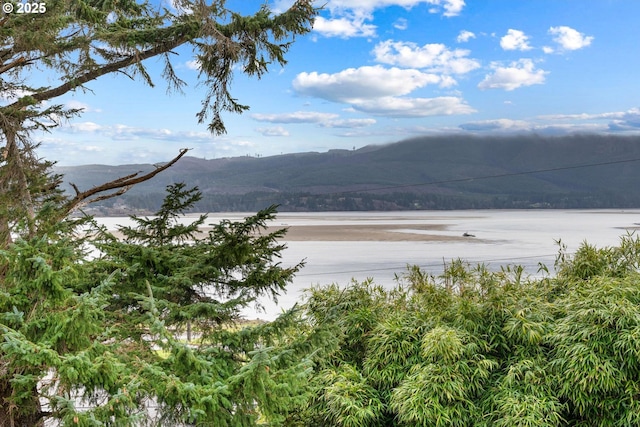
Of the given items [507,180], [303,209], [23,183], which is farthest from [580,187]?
[23,183]

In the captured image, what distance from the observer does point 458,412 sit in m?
4.36

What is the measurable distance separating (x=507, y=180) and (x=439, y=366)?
48501 millimetres

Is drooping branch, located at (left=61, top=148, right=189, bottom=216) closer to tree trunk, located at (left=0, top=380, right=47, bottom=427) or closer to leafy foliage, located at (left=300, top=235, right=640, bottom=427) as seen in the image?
tree trunk, located at (left=0, top=380, right=47, bottom=427)

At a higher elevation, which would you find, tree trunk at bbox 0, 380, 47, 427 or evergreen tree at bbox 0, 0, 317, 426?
evergreen tree at bbox 0, 0, 317, 426

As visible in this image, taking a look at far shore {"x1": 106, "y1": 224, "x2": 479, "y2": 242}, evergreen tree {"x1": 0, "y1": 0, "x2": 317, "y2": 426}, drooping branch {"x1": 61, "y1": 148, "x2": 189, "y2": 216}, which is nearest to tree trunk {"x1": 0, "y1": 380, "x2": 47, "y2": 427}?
evergreen tree {"x1": 0, "y1": 0, "x2": 317, "y2": 426}

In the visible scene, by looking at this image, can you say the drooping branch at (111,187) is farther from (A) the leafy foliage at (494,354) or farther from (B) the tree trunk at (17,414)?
(A) the leafy foliage at (494,354)
